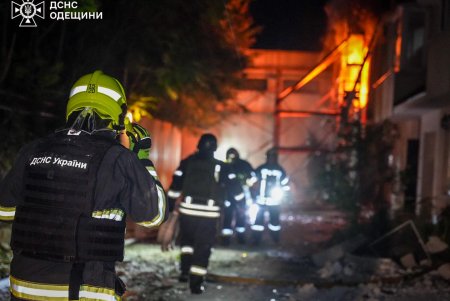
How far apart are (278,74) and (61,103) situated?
1576cm

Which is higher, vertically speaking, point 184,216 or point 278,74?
point 278,74

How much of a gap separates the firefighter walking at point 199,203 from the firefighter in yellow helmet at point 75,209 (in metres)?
3.68

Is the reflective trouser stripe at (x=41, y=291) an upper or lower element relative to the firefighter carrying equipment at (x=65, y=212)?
lower

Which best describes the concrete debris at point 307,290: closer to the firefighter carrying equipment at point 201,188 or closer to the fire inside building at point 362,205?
the fire inside building at point 362,205

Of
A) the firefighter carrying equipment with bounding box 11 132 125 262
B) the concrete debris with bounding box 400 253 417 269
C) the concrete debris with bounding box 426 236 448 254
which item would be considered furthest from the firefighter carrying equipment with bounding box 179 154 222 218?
the firefighter carrying equipment with bounding box 11 132 125 262

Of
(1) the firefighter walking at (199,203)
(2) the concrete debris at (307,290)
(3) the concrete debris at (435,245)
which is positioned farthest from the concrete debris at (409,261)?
(1) the firefighter walking at (199,203)

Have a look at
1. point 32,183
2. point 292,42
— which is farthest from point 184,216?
point 292,42

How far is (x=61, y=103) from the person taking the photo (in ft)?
28.3

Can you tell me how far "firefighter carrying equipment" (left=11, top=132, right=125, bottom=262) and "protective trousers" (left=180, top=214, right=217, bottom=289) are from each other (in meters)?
3.74

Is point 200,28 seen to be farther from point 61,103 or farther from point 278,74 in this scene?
point 278,74

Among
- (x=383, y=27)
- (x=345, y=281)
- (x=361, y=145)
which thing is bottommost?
(x=345, y=281)

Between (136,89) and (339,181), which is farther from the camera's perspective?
(136,89)

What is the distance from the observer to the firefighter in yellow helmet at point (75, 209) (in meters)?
2.53

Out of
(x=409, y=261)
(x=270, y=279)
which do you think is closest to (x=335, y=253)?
(x=409, y=261)
